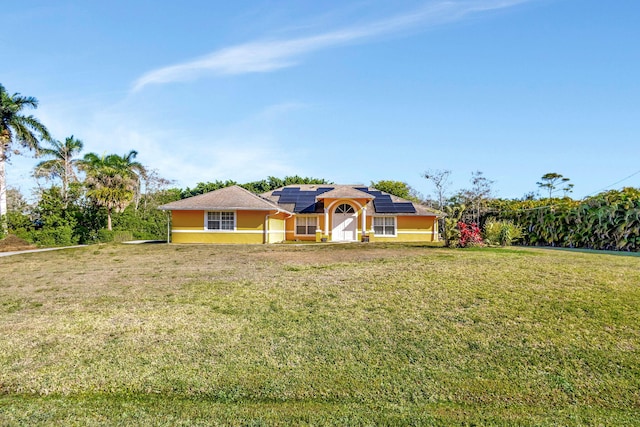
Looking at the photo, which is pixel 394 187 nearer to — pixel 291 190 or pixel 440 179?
pixel 440 179

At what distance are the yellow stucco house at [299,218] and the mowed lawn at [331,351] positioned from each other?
15.1 metres

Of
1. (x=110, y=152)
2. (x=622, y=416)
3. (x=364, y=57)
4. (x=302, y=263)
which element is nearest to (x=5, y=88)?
(x=110, y=152)

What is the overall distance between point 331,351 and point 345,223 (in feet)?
72.1

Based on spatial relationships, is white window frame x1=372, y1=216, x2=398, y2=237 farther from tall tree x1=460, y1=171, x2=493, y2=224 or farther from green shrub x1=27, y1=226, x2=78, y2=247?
green shrub x1=27, y1=226, x2=78, y2=247

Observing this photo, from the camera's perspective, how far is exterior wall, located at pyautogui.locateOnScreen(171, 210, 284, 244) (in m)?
23.5

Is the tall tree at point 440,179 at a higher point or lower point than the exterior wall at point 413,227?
higher

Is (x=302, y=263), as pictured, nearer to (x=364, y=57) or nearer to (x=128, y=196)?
(x=364, y=57)

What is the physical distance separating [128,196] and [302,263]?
67.4 feet

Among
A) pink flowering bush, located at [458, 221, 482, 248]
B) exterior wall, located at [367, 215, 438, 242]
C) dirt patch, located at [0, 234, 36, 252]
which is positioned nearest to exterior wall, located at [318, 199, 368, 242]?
exterior wall, located at [367, 215, 438, 242]

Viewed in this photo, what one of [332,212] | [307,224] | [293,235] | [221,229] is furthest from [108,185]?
[332,212]

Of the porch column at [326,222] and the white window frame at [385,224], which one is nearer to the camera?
the porch column at [326,222]

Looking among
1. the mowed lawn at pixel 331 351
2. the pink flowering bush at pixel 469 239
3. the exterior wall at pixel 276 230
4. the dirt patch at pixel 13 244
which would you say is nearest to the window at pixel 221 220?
the exterior wall at pixel 276 230

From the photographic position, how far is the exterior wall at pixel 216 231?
23.5m

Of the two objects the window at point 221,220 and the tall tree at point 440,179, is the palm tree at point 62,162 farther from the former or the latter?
the tall tree at point 440,179
